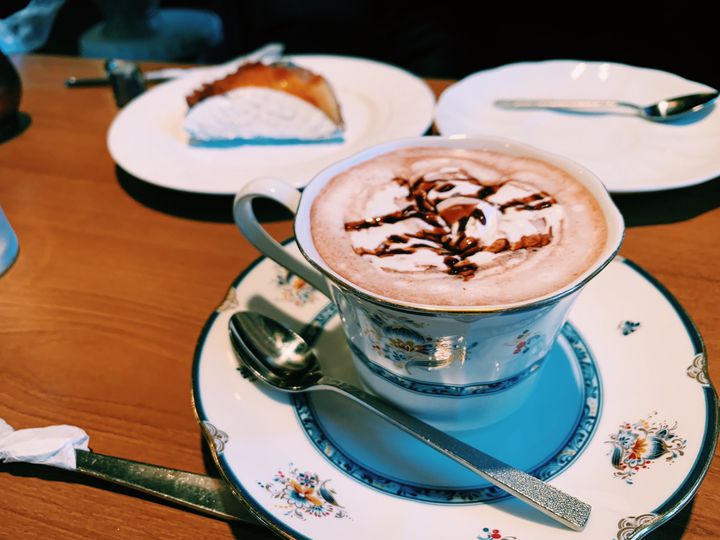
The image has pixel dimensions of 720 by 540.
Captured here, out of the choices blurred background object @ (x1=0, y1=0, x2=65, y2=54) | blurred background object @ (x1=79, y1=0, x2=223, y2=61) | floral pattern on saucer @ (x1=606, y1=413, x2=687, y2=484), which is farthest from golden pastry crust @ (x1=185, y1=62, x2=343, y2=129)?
blurred background object @ (x1=79, y1=0, x2=223, y2=61)

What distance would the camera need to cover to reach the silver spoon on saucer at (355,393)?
18.3 inches

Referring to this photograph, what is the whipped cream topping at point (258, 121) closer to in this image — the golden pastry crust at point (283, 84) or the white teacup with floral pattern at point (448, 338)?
the golden pastry crust at point (283, 84)

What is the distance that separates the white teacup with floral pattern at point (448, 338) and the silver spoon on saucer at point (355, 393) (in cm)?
3

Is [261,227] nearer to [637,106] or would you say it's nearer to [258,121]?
[258,121]

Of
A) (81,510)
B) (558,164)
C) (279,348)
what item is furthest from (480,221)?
(81,510)

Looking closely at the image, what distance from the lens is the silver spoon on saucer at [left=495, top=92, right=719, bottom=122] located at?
1050 millimetres

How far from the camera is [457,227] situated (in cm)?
56

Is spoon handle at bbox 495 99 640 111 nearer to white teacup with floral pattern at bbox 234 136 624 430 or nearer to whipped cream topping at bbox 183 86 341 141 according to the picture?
whipped cream topping at bbox 183 86 341 141

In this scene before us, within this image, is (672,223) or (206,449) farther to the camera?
(672,223)

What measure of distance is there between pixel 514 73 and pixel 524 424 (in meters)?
0.89

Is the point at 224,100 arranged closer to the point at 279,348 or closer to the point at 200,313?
the point at 200,313

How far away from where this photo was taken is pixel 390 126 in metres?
1.13

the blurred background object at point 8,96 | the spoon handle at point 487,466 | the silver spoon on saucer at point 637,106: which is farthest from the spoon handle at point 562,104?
the blurred background object at point 8,96

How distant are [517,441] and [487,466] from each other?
7 cm
